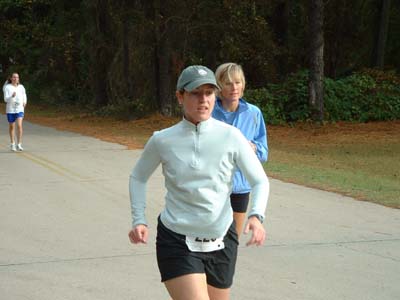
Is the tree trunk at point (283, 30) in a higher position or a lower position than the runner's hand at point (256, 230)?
lower

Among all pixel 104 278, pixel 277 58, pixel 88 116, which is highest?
pixel 104 278

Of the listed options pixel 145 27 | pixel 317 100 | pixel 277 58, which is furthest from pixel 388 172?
pixel 277 58

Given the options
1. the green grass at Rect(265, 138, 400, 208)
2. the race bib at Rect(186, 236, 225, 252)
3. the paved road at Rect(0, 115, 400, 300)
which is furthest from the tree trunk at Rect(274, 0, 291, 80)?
the race bib at Rect(186, 236, 225, 252)

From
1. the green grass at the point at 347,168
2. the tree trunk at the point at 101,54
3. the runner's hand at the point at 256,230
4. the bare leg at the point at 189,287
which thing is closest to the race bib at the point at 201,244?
the bare leg at the point at 189,287

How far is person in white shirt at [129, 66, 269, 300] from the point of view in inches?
155

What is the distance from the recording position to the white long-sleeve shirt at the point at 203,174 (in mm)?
3961

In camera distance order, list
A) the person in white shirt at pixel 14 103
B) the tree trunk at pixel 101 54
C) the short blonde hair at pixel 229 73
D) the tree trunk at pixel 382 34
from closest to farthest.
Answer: the short blonde hair at pixel 229 73 → the person in white shirt at pixel 14 103 → the tree trunk at pixel 101 54 → the tree trunk at pixel 382 34

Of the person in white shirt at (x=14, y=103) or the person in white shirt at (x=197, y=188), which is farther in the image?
the person in white shirt at (x=14, y=103)

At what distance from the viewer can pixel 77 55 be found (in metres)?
38.7

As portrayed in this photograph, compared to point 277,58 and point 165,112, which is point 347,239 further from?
point 277,58

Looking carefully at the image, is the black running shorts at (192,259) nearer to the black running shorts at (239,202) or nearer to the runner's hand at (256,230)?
the runner's hand at (256,230)

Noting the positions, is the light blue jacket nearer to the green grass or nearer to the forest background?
the green grass

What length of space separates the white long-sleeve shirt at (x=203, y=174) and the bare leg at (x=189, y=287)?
22 centimetres

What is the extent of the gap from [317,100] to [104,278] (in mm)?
22070
